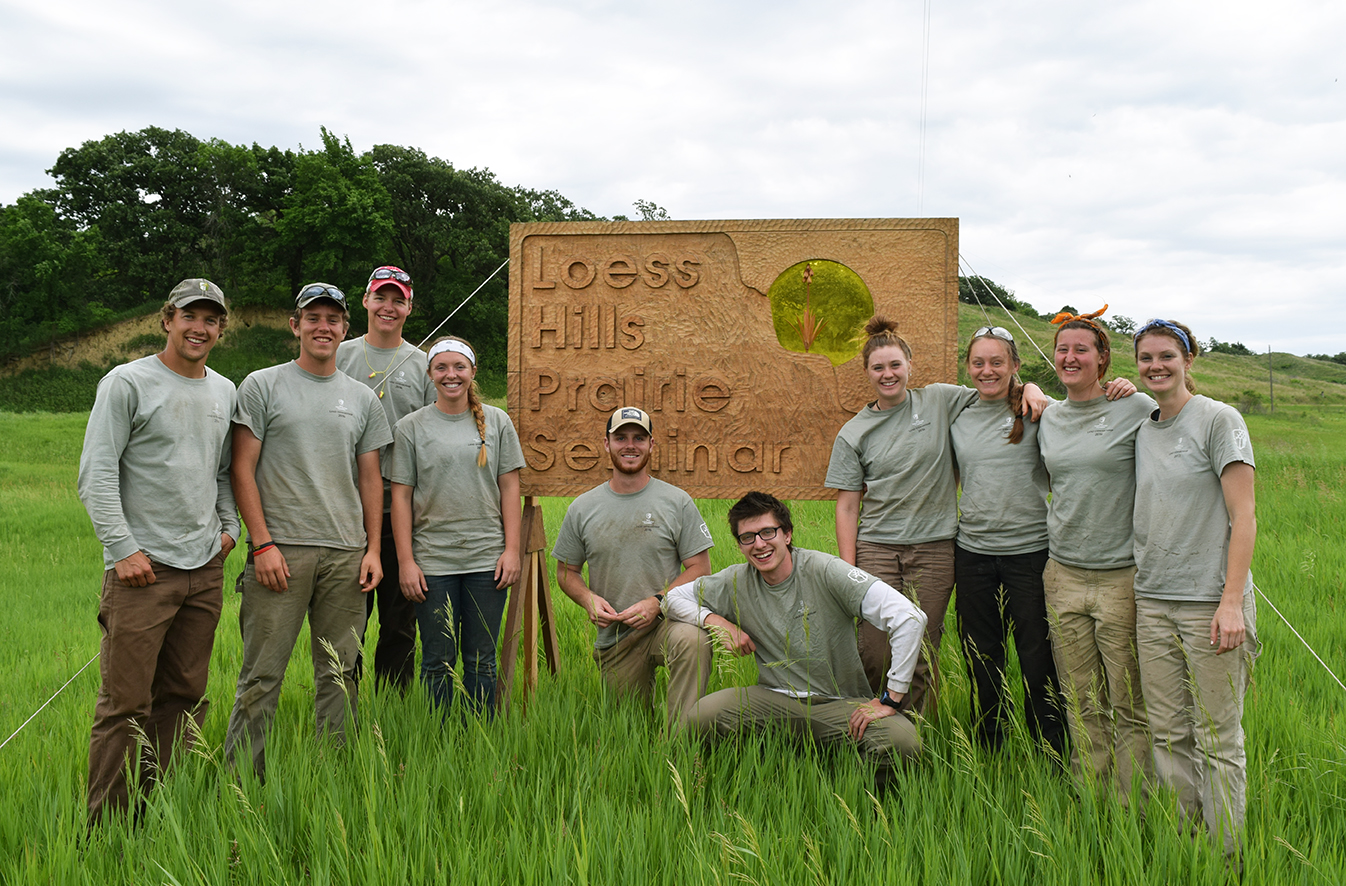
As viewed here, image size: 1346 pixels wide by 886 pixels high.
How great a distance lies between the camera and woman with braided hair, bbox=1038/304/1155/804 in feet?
11.3

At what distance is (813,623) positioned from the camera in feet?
12.0

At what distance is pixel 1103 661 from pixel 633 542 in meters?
2.34

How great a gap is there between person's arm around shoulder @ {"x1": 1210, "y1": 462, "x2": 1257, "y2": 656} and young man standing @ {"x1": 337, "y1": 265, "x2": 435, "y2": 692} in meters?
4.00

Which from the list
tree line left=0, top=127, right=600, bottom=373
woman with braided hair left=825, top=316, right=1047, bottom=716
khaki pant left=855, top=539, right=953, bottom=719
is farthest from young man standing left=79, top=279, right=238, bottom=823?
tree line left=0, top=127, right=600, bottom=373

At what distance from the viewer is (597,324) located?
16.8 ft

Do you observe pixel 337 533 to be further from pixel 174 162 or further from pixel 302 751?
pixel 174 162

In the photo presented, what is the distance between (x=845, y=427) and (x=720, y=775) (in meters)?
1.98

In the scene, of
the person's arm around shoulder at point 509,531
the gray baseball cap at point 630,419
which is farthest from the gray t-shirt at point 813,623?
the person's arm around shoulder at point 509,531

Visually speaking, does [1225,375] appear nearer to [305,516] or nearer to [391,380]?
[391,380]

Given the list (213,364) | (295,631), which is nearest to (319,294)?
(295,631)

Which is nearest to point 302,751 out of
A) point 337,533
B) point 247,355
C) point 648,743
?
point 337,533

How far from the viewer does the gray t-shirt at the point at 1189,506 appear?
312 centimetres

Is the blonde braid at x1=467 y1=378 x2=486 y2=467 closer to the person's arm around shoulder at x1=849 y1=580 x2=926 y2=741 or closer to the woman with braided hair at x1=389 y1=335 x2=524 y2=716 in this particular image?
the woman with braided hair at x1=389 y1=335 x2=524 y2=716

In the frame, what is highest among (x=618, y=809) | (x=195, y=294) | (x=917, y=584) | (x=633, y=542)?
(x=195, y=294)
